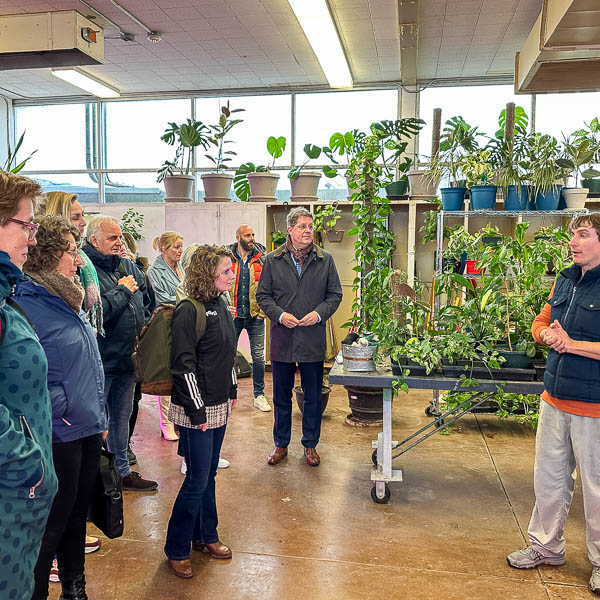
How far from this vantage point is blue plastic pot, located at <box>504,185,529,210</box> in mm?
4782

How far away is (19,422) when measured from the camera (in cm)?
135

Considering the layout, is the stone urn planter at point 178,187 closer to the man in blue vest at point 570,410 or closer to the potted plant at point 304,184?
the potted plant at point 304,184

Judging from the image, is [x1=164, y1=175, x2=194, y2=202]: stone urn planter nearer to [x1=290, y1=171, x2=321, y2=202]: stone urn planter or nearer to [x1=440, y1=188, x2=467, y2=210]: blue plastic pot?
[x1=290, y1=171, x2=321, y2=202]: stone urn planter

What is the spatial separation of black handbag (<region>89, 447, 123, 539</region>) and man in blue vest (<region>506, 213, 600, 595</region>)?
1707 millimetres

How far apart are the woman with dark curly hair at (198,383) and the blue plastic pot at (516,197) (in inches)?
121

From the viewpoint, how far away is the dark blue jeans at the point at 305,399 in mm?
3828

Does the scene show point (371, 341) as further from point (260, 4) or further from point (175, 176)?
point (175, 176)

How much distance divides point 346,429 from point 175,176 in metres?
3.78

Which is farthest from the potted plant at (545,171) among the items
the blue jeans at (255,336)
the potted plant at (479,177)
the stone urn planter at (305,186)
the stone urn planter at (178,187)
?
the stone urn planter at (178,187)

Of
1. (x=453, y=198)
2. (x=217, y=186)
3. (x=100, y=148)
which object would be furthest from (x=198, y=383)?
(x=100, y=148)

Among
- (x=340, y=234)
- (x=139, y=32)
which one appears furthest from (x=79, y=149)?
(x=340, y=234)

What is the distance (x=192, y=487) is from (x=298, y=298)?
166 centimetres

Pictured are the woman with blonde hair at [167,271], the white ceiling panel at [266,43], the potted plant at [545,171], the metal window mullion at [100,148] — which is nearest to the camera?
the woman with blonde hair at [167,271]

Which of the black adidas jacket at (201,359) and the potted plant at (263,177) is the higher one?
the potted plant at (263,177)
